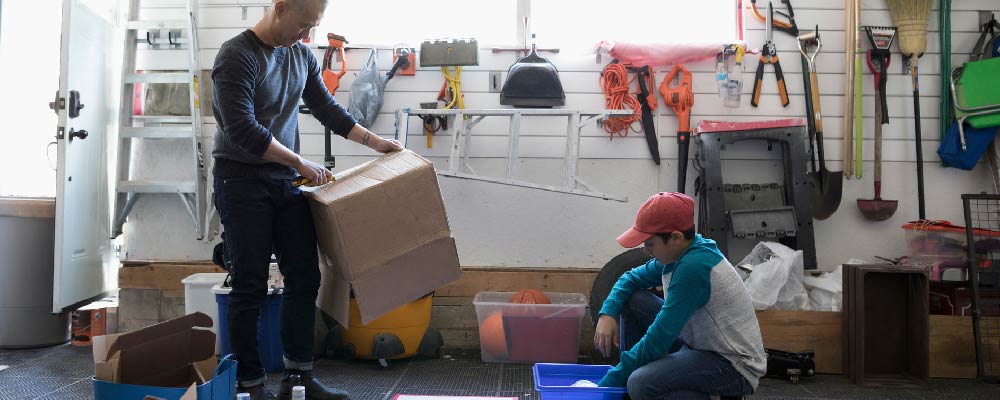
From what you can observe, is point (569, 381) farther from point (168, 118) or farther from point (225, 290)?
point (168, 118)

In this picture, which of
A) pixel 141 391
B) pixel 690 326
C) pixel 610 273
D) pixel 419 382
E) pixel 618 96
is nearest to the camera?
pixel 141 391

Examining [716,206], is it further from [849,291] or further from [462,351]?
[462,351]

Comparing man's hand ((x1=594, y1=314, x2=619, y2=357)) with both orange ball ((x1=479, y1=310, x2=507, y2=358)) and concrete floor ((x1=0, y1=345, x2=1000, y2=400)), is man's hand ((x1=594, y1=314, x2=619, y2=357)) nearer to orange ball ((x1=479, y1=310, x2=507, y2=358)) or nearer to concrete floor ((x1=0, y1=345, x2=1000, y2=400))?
concrete floor ((x1=0, y1=345, x2=1000, y2=400))

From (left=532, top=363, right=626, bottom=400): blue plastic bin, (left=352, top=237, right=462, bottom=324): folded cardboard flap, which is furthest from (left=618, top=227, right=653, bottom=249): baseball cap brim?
(left=352, top=237, right=462, bottom=324): folded cardboard flap

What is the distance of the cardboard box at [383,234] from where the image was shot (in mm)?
2418

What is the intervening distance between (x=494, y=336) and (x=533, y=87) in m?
1.21

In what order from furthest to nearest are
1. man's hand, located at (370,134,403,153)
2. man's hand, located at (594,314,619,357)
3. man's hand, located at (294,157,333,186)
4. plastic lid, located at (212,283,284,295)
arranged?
plastic lid, located at (212,283,284,295)
man's hand, located at (370,134,403,153)
man's hand, located at (294,157,333,186)
man's hand, located at (594,314,619,357)

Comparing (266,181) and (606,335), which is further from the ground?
(266,181)

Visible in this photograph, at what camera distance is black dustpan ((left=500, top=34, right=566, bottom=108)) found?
3.72 m

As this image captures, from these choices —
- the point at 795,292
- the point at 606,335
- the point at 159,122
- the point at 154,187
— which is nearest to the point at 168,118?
the point at 159,122

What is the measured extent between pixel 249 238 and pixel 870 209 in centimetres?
305

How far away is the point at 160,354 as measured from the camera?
2.23 metres

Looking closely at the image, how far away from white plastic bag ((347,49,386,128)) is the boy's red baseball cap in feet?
6.71

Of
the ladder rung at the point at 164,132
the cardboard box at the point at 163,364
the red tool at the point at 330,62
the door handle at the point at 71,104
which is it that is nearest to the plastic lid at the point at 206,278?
the ladder rung at the point at 164,132
